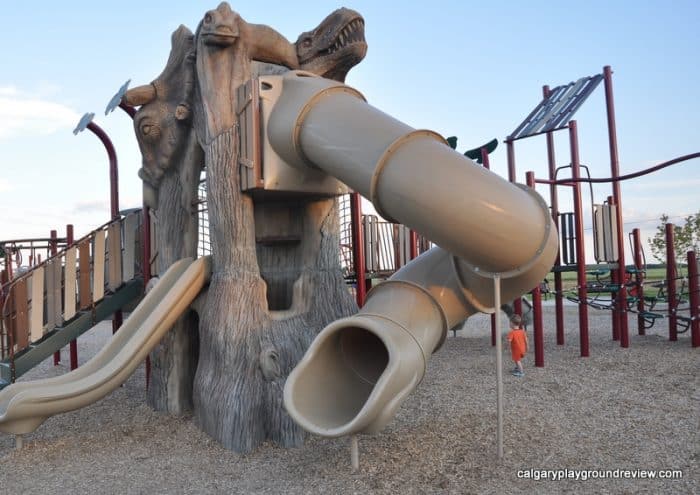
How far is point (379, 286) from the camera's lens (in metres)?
4.37

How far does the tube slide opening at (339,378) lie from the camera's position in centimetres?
392

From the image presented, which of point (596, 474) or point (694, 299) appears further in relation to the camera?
point (694, 299)

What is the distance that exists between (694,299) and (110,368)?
809 cm

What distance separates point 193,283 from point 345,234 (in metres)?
4.64

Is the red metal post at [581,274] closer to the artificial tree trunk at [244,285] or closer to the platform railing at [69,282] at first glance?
the artificial tree trunk at [244,285]

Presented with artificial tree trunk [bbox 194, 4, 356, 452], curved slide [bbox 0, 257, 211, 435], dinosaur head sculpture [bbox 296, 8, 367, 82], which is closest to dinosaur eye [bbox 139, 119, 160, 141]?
artificial tree trunk [bbox 194, 4, 356, 452]

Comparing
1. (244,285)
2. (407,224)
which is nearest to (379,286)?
(407,224)

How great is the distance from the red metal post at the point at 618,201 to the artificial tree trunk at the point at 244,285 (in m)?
5.00

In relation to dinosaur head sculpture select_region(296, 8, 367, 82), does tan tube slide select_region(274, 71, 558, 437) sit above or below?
below

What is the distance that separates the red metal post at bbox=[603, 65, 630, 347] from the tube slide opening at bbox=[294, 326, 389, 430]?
549 centimetres

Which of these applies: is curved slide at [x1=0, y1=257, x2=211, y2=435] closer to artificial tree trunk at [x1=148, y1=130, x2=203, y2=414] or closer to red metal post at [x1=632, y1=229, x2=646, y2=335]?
artificial tree trunk at [x1=148, y1=130, x2=203, y2=414]

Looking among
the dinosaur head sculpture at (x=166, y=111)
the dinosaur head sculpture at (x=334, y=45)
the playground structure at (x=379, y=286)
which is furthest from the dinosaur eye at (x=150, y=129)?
the dinosaur head sculpture at (x=334, y=45)

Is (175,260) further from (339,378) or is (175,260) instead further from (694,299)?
(694,299)

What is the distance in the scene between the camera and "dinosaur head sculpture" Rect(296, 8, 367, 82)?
214 inches
